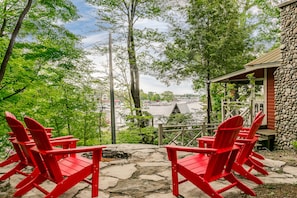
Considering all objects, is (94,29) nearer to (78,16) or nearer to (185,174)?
(78,16)

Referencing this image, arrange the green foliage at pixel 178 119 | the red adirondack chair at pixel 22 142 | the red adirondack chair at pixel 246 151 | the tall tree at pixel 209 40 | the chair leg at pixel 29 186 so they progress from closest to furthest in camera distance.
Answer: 1. the chair leg at pixel 29 186
2. the red adirondack chair at pixel 22 142
3. the red adirondack chair at pixel 246 151
4. the tall tree at pixel 209 40
5. the green foliage at pixel 178 119

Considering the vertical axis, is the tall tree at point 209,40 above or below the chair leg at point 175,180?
above

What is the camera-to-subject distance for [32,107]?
23.0 feet

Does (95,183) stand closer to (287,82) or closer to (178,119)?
(287,82)

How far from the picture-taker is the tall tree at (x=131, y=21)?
1247cm

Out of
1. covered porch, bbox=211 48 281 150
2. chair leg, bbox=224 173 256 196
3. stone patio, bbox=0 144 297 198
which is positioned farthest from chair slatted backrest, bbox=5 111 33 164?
covered porch, bbox=211 48 281 150

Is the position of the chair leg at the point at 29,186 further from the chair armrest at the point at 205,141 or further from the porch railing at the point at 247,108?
the porch railing at the point at 247,108

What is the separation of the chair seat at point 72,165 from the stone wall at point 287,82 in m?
6.46

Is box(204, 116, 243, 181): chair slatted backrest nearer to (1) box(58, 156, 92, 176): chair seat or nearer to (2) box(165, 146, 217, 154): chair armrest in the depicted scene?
(2) box(165, 146, 217, 154): chair armrest

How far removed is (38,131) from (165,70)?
38.5 feet

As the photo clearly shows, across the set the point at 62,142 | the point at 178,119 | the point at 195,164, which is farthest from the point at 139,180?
the point at 178,119

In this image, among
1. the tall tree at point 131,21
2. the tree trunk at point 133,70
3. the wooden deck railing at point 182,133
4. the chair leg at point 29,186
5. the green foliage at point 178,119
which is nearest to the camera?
the chair leg at point 29,186

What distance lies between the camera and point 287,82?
25.5 ft

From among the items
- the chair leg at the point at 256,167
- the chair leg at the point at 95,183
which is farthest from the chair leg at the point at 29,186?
the chair leg at the point at 256,167
